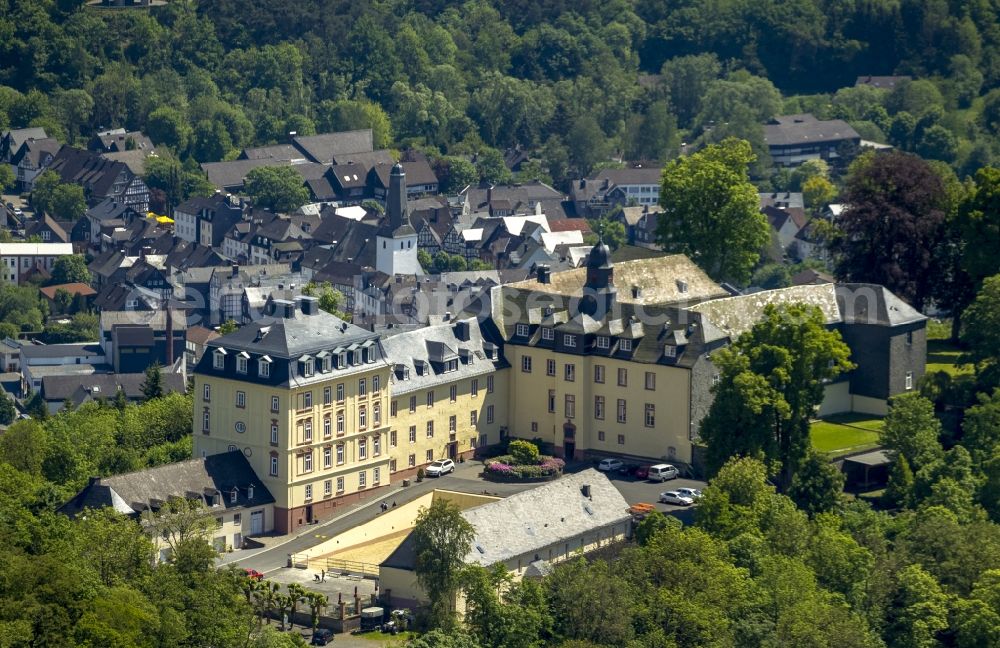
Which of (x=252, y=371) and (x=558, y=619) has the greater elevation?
(x=252, y=371)

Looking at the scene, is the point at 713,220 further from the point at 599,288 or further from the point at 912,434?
the point at 912,434

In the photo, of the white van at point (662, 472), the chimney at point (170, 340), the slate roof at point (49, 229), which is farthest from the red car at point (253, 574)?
the slate roof at point (49, 229)

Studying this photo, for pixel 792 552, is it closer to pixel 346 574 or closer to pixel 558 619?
pixel 558 619

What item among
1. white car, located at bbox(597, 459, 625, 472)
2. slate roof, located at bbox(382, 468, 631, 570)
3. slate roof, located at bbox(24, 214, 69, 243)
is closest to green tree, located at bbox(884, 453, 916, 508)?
white car, located at bbox(597, 459, 625, 472)

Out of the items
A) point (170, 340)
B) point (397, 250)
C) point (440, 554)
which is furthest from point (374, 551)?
point (397, 250)

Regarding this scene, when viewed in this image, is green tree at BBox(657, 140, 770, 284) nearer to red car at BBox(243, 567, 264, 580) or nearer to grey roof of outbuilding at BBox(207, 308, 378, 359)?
grey roof of outbuilding at BBox(207, 308, 378, 359)

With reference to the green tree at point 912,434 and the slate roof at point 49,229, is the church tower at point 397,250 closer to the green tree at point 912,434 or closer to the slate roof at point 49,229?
the slate roof at point 49,229

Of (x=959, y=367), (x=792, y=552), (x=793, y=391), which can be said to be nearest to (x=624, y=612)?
(x=792, y=552)
